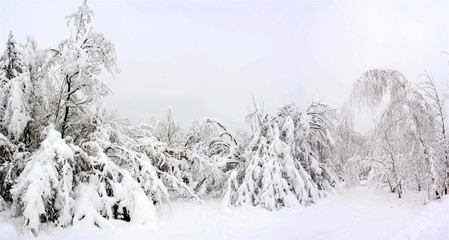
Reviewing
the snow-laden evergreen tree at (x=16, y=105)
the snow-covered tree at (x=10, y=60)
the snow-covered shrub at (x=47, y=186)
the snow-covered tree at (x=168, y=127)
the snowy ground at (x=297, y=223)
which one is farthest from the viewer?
the snow-covered tree at (x=168, y=127)

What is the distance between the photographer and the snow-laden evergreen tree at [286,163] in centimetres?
1057

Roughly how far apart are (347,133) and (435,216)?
9.88 metres

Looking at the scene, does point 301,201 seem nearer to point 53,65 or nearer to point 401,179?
point 401,179

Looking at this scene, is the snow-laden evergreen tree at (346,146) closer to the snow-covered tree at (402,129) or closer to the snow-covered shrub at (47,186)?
the snow-covered tree at (402,129)

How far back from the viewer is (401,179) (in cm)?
1120

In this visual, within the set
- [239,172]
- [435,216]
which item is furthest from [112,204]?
[435,216]

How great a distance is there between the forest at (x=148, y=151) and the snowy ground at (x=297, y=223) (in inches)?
14.1

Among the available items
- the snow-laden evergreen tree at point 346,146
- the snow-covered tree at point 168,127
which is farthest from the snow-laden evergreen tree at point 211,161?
the snow-covered tree at point 168,127

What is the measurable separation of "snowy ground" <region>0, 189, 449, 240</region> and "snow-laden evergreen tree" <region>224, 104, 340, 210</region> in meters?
0.52

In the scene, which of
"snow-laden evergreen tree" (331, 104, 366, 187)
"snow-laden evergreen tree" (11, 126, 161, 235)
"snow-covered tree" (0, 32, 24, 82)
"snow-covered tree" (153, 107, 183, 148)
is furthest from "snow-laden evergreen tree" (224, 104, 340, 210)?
"snow-covered tree" (153, 107, 183, 148)

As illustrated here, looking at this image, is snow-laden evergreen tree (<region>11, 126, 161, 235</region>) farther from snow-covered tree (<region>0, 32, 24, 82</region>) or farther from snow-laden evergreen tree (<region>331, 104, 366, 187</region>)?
snow-laden evergreen tree (<region>331, 104, 366, 187</region>)

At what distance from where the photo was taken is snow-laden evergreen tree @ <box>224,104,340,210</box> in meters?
10.6

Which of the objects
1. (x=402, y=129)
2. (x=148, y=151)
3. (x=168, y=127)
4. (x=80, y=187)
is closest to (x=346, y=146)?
(x=402, y=129)

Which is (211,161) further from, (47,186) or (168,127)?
(168,127)
